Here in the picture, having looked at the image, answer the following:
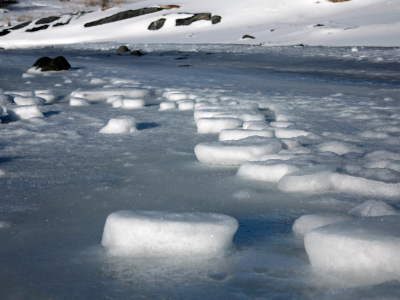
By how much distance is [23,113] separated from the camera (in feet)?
8.96

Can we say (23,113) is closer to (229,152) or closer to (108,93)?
(108,93)

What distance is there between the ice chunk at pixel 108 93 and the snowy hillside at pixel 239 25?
8.03 m

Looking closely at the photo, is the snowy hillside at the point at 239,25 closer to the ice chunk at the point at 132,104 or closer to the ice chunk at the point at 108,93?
the ice chunk at the point at 108,93

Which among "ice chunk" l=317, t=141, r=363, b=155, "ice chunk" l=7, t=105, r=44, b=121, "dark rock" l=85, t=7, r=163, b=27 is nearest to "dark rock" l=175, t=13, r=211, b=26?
"dark rock" l=85, t=7, r=163, b=27

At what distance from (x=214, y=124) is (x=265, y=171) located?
2.85 ft

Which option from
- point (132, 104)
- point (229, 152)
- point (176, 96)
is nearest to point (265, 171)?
point (229, 152)

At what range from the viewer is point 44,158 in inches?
72.4

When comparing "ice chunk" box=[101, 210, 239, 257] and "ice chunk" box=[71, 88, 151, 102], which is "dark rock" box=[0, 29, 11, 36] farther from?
"ice chunk" box=[101, 210, 239, 257]

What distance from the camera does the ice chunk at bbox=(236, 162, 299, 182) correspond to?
4.91 feet

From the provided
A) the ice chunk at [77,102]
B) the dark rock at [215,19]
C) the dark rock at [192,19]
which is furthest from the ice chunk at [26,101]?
the dark rock at [192,19]

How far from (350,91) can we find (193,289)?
149 inches

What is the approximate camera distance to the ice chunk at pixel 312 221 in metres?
1.07

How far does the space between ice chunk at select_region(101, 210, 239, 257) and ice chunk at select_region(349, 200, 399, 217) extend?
47cm

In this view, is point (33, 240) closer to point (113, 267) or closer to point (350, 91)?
point (113, 267)
